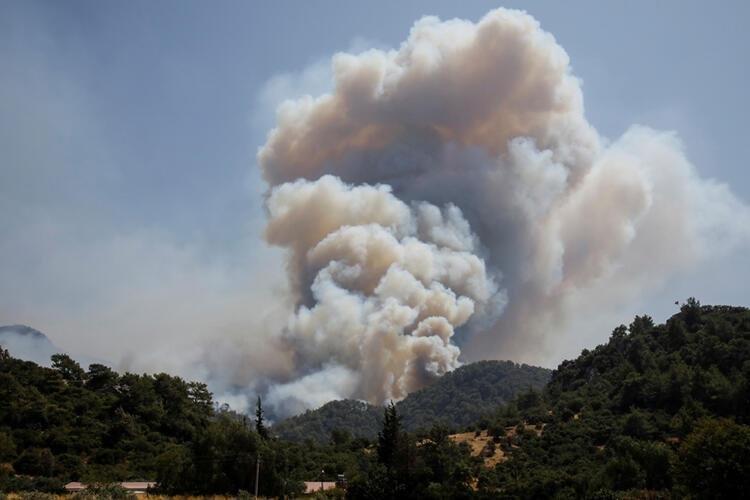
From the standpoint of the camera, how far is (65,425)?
6662cm

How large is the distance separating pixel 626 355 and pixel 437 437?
51.5 meters

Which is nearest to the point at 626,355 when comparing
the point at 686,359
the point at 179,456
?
the point at 686,359

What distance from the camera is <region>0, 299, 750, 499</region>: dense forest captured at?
43469mm

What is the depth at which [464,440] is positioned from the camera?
287ft

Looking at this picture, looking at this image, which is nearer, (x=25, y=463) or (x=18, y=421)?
(x=25, y=463)

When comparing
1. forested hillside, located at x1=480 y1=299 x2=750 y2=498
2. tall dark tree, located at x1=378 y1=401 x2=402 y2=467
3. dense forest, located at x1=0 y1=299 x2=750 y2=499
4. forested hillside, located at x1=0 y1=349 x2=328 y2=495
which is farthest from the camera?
tall dark tree, located at x1=378 y1=401 x2=402 y2=467

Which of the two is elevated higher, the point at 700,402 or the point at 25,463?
the point at 700,402

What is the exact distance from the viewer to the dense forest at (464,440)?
143ft

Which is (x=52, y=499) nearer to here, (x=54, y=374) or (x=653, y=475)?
(x=653, y=475)

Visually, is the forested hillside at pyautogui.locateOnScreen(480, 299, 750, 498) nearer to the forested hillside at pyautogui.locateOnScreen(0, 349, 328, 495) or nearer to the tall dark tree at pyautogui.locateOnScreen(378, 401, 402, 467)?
the tall dark tree at pyautogui.locateOnScreen(378, 401, 402, 467)

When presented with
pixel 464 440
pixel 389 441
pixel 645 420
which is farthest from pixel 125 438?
pixel 645 420

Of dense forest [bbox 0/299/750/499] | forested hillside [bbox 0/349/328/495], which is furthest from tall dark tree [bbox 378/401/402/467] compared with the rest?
forested hillside [bbox 0/349/328/495]

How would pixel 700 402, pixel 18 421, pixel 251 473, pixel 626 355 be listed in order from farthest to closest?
1. pixel 626 355
2. pixel 700 402
3. pixel 18 421
4. pixel 251 473

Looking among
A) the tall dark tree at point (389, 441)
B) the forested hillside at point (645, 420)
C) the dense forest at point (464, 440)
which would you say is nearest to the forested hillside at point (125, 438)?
the dense forest at point (464, 440)
